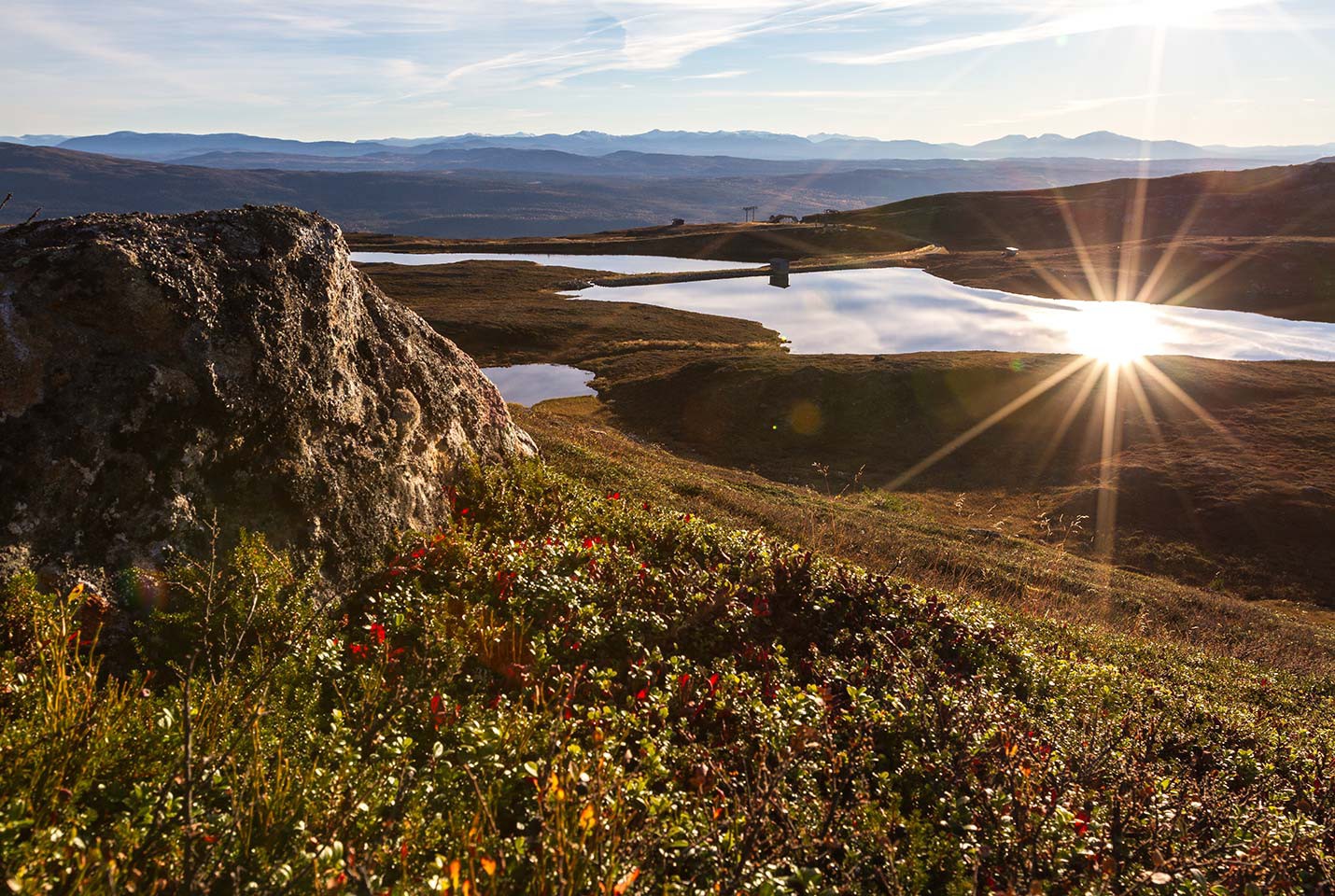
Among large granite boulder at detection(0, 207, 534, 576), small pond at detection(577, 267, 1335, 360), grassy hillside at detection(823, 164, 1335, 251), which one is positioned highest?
grassy hillside at detection(823, 164, 1335, 251)

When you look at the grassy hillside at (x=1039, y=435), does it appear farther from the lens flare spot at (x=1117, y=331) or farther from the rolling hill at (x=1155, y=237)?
the rolling hill at (x=1155, y=237)

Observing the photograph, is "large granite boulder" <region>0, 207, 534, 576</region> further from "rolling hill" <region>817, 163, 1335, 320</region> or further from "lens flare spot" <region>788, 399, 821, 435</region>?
"rolling hill" <region>817, 163, 1335, 320</region>

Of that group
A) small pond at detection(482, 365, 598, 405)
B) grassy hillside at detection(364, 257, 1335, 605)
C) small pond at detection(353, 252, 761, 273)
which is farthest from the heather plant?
small pond at detection(353, 252, 761, 273)

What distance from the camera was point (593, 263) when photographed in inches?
5079

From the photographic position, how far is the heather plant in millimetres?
3781

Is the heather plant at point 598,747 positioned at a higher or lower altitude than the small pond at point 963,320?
lower

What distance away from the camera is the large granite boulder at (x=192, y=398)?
648cm

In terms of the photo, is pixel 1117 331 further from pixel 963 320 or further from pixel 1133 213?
pixel 1133 213

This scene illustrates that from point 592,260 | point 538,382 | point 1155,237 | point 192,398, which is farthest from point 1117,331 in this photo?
point 592,260

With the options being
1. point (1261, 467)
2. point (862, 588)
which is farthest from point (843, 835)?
point (1261, 467)

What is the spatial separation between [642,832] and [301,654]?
3.38 meters

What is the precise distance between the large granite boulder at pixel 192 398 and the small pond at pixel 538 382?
41.6 metres

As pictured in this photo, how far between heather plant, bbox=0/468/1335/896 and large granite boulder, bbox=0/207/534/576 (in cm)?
69

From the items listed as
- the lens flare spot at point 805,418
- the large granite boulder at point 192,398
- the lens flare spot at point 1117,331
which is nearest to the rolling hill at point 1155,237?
the lens flare spot at point 1117,331
